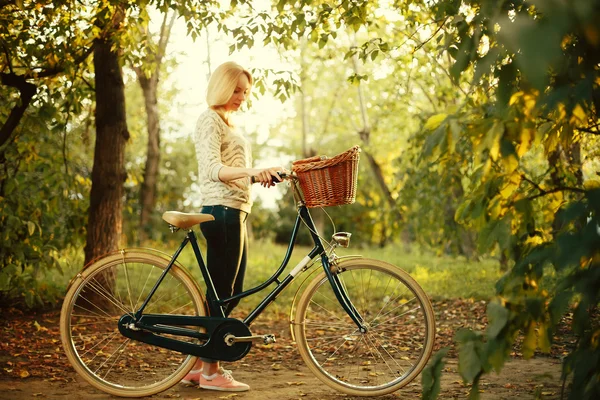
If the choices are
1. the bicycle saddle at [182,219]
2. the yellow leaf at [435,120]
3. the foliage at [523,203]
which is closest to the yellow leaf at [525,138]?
the foliage at [523,203]

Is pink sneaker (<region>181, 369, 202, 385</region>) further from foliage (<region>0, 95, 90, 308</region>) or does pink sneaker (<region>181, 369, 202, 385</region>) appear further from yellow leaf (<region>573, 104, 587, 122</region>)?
yellow leaf (<region>573, 104, 587, 122</region>)

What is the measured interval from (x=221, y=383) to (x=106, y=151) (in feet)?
11.0

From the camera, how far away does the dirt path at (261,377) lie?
4.16 m

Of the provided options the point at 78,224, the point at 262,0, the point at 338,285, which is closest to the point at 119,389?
the point at 338,285

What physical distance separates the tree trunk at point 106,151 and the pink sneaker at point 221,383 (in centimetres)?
294

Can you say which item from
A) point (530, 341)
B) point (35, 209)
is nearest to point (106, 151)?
point (35, 209)

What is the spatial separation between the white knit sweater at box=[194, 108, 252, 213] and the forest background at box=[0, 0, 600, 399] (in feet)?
4.40

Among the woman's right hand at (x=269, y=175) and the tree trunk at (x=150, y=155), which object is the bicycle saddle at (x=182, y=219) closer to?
the woman's right hand at (x=269, y=175)

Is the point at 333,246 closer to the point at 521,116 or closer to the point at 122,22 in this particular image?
the point at 521,116

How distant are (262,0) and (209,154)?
3.60 meters

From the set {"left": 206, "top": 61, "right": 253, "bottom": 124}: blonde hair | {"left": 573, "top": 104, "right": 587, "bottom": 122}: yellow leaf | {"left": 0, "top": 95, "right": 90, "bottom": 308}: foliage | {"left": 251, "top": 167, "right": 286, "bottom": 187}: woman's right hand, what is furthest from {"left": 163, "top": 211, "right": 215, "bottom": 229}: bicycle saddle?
{"left": 0, "top": 95, "right": 90, "bottom": 308}: foliage

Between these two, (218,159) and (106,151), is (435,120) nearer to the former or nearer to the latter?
(218,159)

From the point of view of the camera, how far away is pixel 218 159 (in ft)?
13.3

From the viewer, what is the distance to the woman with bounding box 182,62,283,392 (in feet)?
13.4
